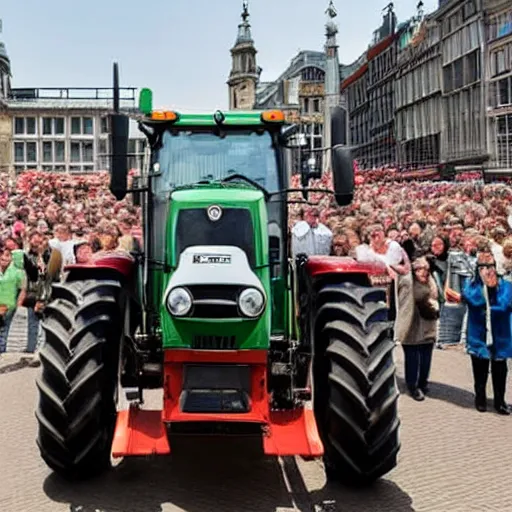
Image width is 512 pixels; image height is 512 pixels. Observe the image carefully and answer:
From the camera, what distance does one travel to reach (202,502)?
20.1ft

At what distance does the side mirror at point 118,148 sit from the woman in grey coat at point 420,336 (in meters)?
4.23

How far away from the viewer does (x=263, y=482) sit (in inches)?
259

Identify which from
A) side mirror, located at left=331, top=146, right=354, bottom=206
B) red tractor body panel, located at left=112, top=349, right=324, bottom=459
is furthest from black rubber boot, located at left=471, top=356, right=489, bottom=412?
red tractor body panel, located at left=112, top=349, right=324, bottom=459

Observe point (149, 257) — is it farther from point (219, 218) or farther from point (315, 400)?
point (315, 400)

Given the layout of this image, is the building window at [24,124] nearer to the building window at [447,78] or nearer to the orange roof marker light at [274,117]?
the building window at [447,78]

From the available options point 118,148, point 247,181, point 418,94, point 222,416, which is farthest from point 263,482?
point 418,94

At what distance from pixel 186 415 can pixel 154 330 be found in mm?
1097

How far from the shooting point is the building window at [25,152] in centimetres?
9356

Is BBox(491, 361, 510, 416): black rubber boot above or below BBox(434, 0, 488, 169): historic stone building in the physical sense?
below

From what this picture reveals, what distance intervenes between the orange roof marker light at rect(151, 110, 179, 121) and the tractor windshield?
4.8 inches

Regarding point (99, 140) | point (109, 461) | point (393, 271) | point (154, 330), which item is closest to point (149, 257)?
point (154, 330)

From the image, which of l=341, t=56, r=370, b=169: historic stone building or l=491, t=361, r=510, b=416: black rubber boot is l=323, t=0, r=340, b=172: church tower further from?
l=491, t=361, r=510, b=416: black rubber boot

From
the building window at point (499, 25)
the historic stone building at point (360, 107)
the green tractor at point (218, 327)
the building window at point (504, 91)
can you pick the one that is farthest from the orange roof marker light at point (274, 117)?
the historic stone building at point (360, 107)

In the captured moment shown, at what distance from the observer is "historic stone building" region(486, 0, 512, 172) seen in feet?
153
